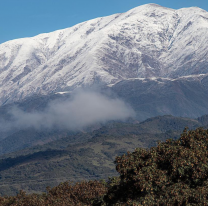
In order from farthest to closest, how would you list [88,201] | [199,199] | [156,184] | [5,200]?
1. [5,200]
2. [88,201]
3. [156,184]
4. [199,199]

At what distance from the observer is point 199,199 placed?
80062 millimetres

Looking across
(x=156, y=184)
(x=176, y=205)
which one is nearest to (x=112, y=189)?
(x=156, y=184)

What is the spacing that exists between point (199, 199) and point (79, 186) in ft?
156

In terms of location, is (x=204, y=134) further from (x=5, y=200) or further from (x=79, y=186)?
(x=5, y=200)

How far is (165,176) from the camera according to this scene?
89.9 m

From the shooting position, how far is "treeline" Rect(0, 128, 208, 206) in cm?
8344

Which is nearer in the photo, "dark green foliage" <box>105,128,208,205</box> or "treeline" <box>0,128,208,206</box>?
"dark green foliage" <box>105,128,208,205</box>

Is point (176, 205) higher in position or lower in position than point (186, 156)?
lower

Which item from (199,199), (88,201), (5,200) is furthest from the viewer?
(5,200)

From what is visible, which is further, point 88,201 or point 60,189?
point 60,189

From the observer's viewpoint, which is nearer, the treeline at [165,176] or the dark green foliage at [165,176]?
the dark green foliage at [165,176]

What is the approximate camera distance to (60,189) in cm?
12331

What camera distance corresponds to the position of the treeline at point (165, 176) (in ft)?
274

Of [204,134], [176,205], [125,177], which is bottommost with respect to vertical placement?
[176,205]
